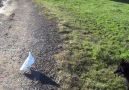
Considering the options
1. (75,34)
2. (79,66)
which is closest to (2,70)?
(79,66)

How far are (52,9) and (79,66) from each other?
9839mm

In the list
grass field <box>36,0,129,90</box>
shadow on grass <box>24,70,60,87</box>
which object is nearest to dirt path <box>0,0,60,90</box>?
shadow on grass <box>24,70,60,87</box>

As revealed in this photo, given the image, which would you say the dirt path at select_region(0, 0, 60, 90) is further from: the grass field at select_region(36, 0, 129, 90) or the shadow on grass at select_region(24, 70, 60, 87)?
the grass field at select_region(36, 0, 129, 90)

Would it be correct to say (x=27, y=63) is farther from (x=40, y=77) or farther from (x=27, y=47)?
(x=27, y=47)

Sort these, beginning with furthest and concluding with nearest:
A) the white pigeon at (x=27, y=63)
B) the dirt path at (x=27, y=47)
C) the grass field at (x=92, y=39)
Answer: the white pigeon at (x=27, y=63)
the grass field at (x=92, y=39)
the dirt path at (x=27, y=47)

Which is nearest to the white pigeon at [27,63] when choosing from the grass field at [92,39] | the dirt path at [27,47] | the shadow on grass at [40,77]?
the dirt path at [27,47]

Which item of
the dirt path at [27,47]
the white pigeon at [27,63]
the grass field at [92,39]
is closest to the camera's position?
the dirt path at [27,47]

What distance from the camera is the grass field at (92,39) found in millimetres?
13633

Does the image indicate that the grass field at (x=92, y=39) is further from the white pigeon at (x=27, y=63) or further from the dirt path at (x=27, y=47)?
the white pigeon at (x=27, y=63)

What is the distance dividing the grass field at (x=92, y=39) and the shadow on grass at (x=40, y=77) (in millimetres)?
624

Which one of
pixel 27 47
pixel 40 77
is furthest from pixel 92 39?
pixel 40 77

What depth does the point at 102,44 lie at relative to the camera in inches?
687

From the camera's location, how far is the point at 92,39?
18.1 m

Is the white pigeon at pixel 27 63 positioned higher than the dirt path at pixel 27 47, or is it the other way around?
the white pigeon at pixel 27 63
